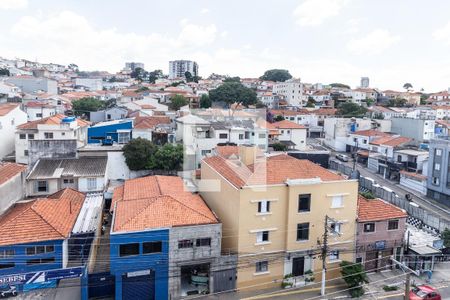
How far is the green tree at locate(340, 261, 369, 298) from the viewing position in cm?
1798

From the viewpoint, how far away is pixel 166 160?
30.8m

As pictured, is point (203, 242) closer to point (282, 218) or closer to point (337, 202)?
point (282, 218)

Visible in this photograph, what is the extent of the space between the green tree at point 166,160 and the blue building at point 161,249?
12164 mm

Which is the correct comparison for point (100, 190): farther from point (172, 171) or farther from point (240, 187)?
point (240, 187)

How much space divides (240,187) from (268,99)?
66.2 metres

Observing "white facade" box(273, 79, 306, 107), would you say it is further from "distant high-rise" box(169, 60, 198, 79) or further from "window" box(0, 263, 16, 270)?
"distant high-rise" box(169, 60, 198, 79)

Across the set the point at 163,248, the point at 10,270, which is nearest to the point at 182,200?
the point at 163,248

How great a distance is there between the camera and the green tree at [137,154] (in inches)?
1182

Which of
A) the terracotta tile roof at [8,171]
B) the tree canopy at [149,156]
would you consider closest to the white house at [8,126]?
the terracotta tile roof at [8,171]

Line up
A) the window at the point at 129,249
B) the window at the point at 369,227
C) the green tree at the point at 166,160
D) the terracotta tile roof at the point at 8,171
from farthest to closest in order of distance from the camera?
1. the green tree at the point at 166,160
2. the terracotta tile roof at the point at 8,171
3. the window at the point at 369,227
4. the window at the point at 129,249

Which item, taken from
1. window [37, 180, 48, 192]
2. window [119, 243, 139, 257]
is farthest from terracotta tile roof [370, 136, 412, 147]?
window [37, 180, 48, 192]

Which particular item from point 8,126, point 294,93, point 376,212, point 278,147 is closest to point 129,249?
point 376,212

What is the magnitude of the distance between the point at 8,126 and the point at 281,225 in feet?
95.5

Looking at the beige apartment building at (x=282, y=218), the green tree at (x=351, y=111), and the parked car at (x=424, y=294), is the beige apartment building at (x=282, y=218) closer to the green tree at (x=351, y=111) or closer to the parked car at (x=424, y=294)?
the parked car at (x=424, y=294)
